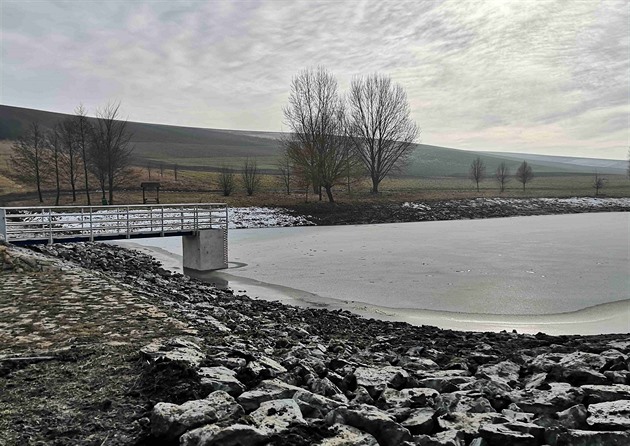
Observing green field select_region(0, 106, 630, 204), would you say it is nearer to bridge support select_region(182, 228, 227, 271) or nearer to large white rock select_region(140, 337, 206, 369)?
bridge support select_region(182, 228, 227, 271)

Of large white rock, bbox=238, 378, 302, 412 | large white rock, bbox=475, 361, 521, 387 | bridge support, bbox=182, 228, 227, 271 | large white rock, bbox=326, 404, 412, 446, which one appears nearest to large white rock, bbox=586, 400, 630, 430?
large white rock, bbox=475, 361, 521, 387

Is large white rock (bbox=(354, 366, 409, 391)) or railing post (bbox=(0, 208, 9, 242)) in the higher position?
railing post (bbox=(0, 208, 9, 242))

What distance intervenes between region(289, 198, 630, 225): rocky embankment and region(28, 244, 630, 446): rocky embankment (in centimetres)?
3212

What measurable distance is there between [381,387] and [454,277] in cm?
1056

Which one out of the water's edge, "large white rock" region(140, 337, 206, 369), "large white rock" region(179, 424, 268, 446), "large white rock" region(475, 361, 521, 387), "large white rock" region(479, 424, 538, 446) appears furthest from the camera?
the water's edge

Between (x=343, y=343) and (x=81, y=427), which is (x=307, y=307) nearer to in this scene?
(x=343, y=343)

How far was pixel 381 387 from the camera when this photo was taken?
5297mm

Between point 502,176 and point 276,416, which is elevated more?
point 502,176

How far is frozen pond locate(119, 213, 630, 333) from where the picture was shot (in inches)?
429

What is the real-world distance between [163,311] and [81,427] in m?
4.28

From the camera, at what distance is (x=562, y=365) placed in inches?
252

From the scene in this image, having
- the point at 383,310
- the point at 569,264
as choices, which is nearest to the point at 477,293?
the point at 383,310

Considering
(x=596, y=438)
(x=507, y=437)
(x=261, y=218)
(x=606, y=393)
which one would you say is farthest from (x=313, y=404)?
(x=261, y=218)

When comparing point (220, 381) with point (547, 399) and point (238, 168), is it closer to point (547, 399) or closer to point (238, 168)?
point (547, 399)
